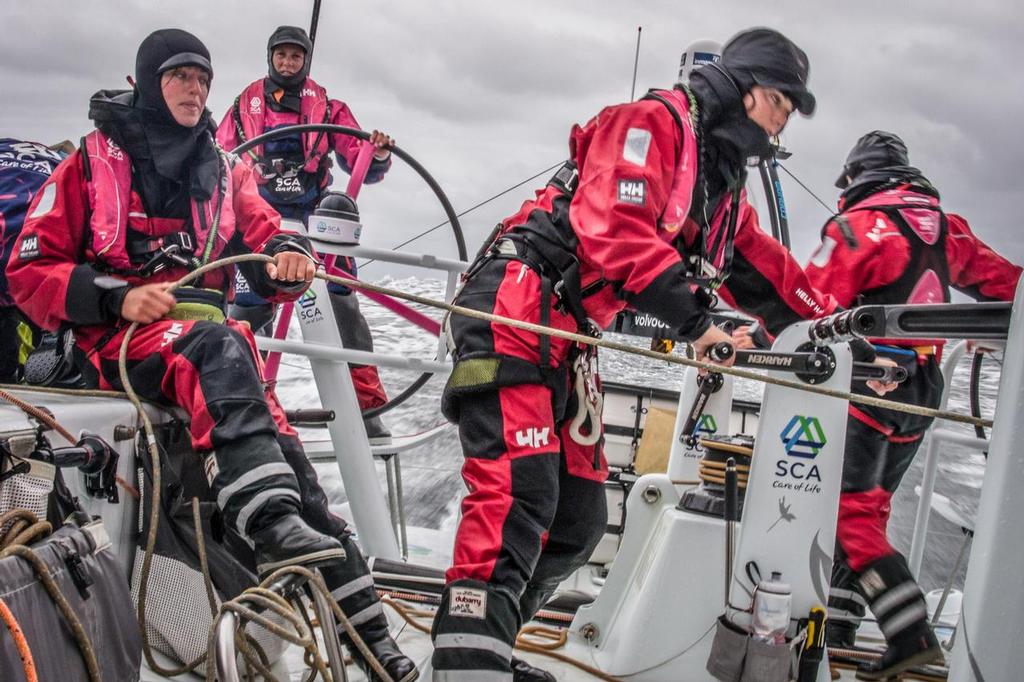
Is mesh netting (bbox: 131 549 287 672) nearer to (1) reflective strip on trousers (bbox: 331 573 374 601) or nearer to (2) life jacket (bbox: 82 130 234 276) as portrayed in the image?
(1) reflective strip on trousers (bbox: 331 573 374 601)

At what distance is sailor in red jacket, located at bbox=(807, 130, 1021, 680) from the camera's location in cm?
258

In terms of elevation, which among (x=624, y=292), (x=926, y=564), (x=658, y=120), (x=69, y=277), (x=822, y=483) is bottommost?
(x=926, y=564)

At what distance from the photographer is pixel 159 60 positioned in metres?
2.21

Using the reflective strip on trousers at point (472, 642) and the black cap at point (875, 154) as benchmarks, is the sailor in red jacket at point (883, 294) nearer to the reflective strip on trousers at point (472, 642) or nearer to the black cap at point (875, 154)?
the black cap at point (875, 154)

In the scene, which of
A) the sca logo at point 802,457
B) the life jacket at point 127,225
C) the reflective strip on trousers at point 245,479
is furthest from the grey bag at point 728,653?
the life jacket at point 127,225

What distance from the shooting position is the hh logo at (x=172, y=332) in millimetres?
1912

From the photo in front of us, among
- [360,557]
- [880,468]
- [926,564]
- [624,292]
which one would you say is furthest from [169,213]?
[926,564]

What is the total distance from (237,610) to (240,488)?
61cm

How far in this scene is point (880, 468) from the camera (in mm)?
2688

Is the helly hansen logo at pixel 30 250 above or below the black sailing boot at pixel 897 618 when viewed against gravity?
above

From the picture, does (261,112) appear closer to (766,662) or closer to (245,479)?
(245,479)

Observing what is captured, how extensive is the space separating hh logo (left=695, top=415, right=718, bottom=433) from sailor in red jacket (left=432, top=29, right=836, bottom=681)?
0.92m

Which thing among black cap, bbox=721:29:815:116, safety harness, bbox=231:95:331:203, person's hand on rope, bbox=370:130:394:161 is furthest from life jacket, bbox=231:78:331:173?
black cap, bbox=721:29:815:116

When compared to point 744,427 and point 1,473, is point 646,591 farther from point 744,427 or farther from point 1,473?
point 744,427
